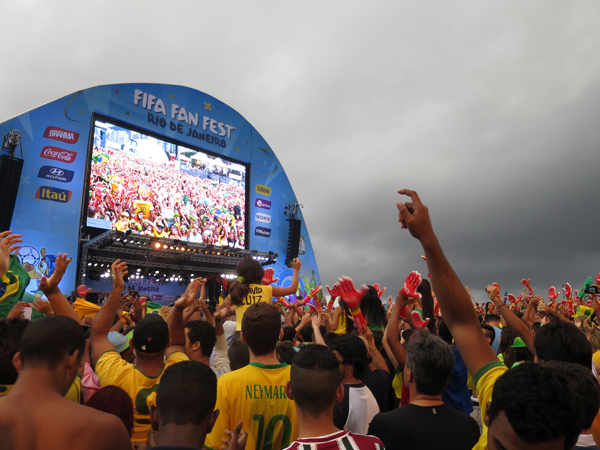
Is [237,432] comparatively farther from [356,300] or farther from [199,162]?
[199,162]

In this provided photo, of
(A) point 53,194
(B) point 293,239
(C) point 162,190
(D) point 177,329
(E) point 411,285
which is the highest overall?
(C) point 162,190

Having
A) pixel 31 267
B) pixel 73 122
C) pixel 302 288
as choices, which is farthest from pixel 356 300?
pixel 302 288

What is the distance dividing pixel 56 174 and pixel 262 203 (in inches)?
403

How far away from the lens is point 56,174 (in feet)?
46.2

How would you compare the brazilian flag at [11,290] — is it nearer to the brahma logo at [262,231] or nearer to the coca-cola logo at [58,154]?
the coca-cola logo at [58,154]

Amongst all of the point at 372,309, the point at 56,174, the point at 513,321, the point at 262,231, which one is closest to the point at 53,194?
the point at 56,174

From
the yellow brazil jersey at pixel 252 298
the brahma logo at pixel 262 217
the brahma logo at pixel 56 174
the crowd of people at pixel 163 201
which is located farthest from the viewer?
the brahma logo at pixel 262 217

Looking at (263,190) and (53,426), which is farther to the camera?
(263,190)

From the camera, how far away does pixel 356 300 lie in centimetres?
373

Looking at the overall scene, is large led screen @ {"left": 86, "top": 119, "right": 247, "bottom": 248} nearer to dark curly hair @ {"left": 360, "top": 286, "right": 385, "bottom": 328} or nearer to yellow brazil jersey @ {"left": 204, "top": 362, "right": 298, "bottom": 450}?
dark curly hair @ {"left": 360, "top": 286, "right": 385, "bottom": 328}

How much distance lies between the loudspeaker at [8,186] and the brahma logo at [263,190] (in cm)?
1145

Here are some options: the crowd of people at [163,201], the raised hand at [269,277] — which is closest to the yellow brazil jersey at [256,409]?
the raised hand at [269,277]

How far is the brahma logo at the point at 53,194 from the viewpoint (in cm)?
1369

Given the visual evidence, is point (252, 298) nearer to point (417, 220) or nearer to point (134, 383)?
point (134, 383)
